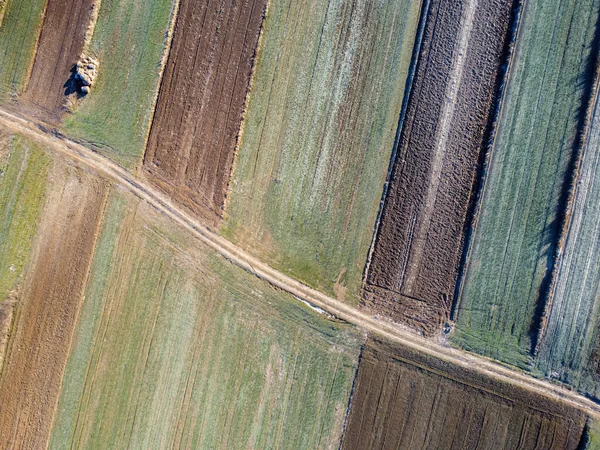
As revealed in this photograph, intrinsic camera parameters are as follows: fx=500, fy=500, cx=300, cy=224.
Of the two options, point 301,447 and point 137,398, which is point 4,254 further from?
point 301,447

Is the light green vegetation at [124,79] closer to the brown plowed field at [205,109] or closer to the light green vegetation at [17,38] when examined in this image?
the brown plowed field at [205,109]

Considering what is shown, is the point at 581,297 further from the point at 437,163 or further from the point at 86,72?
the point at 86,72

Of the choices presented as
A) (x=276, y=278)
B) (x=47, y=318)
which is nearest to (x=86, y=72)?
(x=47, y=318)

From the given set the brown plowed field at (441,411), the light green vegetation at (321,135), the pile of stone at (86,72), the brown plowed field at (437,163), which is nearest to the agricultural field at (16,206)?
the pile of stone at (86,72)

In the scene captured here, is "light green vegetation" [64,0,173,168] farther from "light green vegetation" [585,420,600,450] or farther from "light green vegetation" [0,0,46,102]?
"light green vegetation" [585,420,600,450]

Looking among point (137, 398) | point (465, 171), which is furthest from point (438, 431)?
point (137, 398)

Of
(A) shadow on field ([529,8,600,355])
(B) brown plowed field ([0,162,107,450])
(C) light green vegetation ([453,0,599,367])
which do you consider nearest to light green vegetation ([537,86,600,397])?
(A) shadow on field ([529,8,600,355])
